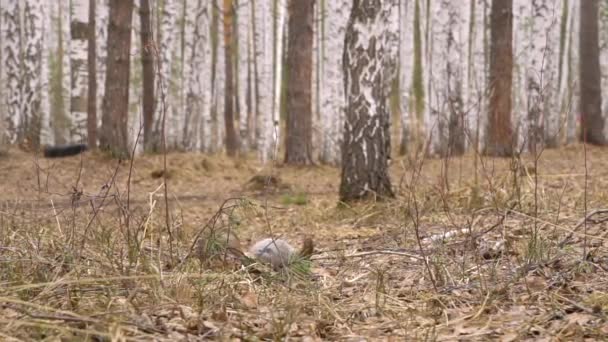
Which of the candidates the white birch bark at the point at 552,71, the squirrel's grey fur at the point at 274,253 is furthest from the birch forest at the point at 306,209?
the white birch bark at the point at 552,71

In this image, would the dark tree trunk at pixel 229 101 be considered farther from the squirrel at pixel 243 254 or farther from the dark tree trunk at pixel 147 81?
the squirrel at pixel 243 254

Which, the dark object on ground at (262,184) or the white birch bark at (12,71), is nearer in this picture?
the dark object on ground at (262,184)

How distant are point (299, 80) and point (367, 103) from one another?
668 centimetres

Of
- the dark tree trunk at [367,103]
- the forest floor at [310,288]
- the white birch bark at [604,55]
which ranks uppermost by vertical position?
the white birch bark at [604,55]

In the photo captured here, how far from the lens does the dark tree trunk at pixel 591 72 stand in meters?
15.3

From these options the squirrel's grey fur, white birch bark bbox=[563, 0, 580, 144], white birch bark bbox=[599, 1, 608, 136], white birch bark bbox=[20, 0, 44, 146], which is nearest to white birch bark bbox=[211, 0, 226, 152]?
white birch bark bbox=[20, 0, 44, 146]

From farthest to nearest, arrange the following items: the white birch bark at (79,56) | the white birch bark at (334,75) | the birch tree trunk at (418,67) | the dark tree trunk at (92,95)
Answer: the birch tree trunk at (418,67) → the dark tree trunk at (92,95) → the white birch bark at (334,75) → the white birch bark at (79,56)

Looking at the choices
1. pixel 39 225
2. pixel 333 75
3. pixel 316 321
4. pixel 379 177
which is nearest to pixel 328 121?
pixel 333 75

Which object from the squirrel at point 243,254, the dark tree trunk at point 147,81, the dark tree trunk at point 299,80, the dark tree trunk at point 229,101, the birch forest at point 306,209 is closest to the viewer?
the birch forest at point 306,209

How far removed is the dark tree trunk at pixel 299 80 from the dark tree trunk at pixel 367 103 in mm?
6354

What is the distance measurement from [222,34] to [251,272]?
1805 cm

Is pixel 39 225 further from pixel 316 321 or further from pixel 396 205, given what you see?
pixel 396 205

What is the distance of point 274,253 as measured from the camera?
3.96 metres

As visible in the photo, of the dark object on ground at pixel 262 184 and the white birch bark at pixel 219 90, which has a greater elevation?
the white birch bark at pixel 219 90
